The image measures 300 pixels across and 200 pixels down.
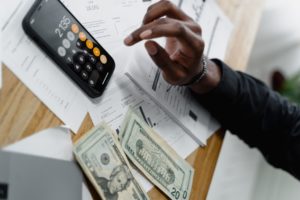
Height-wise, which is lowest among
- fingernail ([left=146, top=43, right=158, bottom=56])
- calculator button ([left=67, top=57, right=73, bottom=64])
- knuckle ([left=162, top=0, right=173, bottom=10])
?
fingernail ([left=146, top=43, right=158, bottom=56])

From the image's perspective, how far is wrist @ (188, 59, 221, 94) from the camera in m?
0.69

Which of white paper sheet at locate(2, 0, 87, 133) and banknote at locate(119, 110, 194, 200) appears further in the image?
banknote at locate(119, 110, 194, 200)

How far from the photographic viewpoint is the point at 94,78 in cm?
53


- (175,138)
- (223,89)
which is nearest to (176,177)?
(175,138)

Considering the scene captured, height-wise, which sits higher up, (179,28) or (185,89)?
(179,28)

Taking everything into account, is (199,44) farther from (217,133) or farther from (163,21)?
(217,133)

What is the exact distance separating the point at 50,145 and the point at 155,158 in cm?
19

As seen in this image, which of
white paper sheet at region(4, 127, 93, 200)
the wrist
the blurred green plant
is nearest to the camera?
white paper sheet at region(4, 127, 93, 200)

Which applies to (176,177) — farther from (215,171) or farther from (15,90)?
(15,90)

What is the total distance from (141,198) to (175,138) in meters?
0.14

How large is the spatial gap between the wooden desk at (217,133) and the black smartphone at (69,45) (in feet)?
0.18

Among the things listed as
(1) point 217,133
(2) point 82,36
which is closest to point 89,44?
(2) point 82,36

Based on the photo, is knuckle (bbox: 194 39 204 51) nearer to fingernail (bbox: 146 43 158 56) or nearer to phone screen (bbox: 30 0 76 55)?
fingernail (bbox: 146 43 158 56)

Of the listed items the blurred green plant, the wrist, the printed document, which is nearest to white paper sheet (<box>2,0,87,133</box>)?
the printed document
